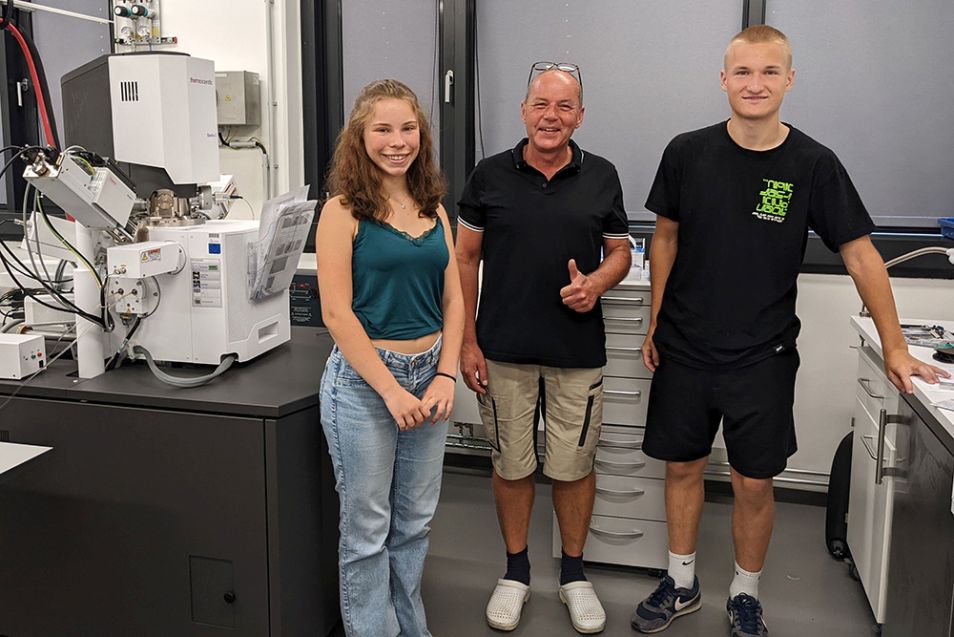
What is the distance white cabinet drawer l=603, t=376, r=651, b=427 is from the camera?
2586 mm

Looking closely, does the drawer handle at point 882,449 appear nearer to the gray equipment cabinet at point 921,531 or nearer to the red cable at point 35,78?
the gray equipment cabinet at point 921,531

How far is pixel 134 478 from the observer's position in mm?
1979

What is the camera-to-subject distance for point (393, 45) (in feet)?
11.7

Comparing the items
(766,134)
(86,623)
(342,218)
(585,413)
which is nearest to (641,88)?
(766,134)

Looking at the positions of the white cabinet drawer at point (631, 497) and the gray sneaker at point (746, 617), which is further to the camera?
the white cabinet drawer at point (631, 497)

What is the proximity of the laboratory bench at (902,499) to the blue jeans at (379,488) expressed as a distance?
105 centimetres

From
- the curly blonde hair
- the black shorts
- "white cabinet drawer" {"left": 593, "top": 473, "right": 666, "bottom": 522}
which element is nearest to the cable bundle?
the curly blonde hair

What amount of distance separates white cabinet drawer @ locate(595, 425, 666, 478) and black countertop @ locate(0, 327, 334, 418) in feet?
3.04

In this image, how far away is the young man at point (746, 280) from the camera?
6.73 ft

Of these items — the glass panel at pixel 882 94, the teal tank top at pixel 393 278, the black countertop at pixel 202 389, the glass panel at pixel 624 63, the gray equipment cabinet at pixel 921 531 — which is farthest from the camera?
the glass panel at pixel 624 63

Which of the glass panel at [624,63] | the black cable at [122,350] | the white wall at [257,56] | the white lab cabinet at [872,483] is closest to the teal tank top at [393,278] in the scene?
the black cable at [122,350]

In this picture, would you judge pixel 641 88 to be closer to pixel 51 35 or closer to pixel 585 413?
pixel 585 413

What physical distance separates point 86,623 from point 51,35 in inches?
115

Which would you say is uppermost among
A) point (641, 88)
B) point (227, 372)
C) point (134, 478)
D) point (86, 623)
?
point (641, 88)
